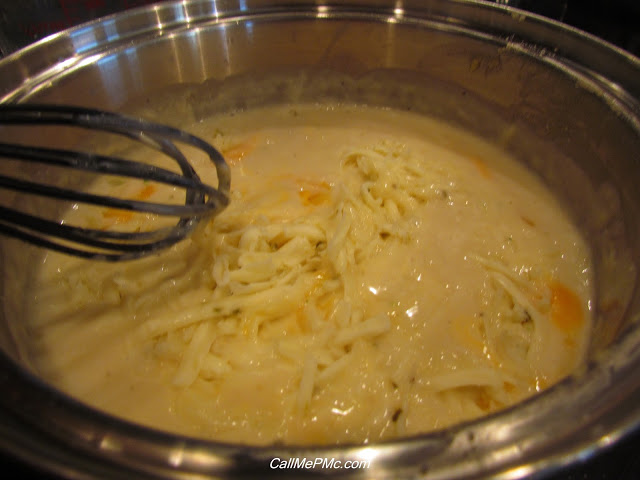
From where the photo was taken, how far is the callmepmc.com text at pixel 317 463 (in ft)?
2.34

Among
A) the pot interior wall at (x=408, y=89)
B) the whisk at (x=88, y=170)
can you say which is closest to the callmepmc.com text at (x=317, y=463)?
the whisk at (x=88, y=170)

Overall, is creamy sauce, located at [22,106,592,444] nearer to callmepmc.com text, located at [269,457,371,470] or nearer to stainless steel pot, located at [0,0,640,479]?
stainless steel pot, located at [0,0,640,479]

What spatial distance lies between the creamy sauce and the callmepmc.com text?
0.50m

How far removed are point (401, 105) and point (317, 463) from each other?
2169mm

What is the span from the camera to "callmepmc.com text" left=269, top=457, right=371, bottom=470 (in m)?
0.71

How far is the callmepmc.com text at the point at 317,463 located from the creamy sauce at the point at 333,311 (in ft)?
1.64

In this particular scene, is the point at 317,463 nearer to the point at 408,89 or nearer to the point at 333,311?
the point at 333,311

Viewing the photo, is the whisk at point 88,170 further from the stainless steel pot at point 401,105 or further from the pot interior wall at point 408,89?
the pot interior wall at point 408,89

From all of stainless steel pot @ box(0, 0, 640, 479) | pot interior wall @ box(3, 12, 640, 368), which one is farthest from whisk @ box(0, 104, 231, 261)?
pot interior wall @ box(3, 12, 640, 368)

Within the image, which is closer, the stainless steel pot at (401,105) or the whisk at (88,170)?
the stainless steel pot at (401,105)

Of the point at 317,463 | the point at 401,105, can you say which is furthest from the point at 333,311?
the point at 401,105

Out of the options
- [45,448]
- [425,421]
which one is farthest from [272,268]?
[45,448]

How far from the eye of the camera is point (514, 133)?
2.23 m

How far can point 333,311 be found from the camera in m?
1.46
